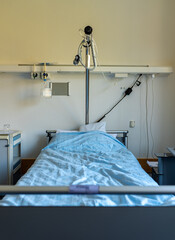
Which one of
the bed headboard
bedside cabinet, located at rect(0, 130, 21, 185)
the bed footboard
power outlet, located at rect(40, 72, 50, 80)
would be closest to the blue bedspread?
the bed footboard

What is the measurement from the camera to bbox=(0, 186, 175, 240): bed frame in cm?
68

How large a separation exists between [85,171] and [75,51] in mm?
1857

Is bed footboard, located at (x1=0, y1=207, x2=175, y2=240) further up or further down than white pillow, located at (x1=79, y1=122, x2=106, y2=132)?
further down

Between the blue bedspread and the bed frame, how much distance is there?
17 cm

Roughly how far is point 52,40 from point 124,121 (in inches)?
61.5

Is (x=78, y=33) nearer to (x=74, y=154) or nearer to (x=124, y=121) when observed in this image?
(x=124, y=121)

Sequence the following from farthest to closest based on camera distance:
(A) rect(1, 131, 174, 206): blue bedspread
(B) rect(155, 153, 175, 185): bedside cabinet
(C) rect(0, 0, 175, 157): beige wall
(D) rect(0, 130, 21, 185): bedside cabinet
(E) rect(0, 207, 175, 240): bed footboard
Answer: (C) rect(0, 0, 175, 157): beige wall
(D) rect(0, 130, 21, 185): bedside cabinet
(B) rect(155, 153, 175, 185): bedside cabinet
(A) rect(1, 131, 174, 206): blue bedspread
(E) rect(0, 207, 175, 240): bed footboard

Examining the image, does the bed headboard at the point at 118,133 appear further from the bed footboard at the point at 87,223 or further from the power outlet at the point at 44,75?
the bed footboard at the point at 87,223

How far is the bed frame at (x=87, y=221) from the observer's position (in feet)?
2.23

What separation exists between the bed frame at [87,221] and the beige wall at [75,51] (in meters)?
1.97

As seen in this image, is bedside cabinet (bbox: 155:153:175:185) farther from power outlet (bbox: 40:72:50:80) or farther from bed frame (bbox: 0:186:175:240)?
power outlet (bbox: 40:72:50:80)

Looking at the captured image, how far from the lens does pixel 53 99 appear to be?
2635 mm

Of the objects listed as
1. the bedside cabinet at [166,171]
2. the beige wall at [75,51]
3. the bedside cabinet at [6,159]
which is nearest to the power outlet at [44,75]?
the beige wall at [75,51]
